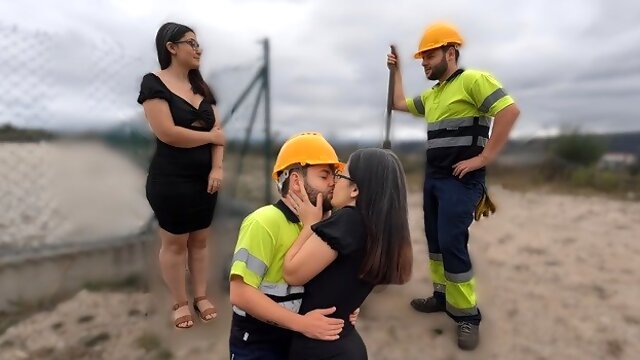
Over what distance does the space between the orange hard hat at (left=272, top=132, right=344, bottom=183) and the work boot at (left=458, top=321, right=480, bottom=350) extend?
1753 millimetres

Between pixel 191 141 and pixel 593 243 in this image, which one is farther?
pixel 593 243

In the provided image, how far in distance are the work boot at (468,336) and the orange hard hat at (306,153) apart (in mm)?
1753

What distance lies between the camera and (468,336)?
2.84 metres

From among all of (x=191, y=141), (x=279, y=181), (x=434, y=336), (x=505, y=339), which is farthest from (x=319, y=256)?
(x=505, y=339)

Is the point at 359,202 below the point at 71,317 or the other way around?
the other way around

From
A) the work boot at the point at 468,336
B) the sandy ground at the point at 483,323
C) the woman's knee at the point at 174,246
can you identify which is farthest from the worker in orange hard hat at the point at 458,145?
the woman's knee at the point at 174,246

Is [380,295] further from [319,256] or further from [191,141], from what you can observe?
[319,256]

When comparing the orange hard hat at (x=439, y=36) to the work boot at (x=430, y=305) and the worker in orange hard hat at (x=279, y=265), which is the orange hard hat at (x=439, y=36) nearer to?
the worker in orange hard hat at (x=279, y=265)

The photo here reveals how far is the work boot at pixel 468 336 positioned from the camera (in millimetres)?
2842

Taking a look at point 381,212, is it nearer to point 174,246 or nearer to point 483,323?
point 174,246

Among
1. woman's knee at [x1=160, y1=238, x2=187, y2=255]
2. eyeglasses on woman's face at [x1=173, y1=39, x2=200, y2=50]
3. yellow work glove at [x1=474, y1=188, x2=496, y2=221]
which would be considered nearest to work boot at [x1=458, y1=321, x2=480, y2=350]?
yellow work glove at [x1=474, y1=188, x2=496, y2=221]

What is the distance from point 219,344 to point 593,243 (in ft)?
14.5

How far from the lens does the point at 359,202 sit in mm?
1527

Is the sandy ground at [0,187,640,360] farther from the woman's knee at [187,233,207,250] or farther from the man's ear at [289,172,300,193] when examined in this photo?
the man's ear at [289,172,300,193]
